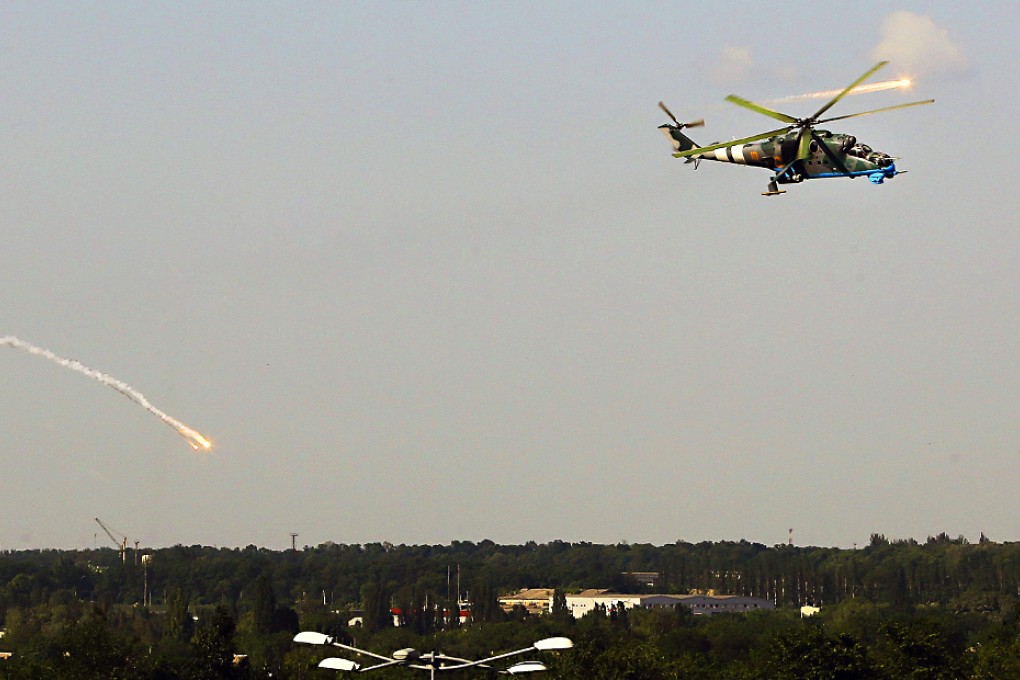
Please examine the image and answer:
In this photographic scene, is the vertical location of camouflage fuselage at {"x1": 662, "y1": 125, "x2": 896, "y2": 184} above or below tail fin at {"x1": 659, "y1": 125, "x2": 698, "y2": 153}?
below

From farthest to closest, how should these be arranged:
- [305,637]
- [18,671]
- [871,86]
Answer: [18,671] < [871,86] < [305,637]

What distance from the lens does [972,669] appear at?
635ft

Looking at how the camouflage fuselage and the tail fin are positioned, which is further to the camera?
the tail fin

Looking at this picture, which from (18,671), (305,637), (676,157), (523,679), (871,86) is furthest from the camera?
(18,671)

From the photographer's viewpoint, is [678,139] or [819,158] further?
[678,139]

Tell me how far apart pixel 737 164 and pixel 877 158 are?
37.5 feet

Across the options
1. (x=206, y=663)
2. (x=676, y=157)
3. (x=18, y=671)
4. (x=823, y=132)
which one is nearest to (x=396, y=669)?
(x=206, y=663)

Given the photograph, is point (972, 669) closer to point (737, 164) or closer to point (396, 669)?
point (396, 669)

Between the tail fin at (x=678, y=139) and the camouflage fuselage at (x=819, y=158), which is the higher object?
the tail fin at (x=678, y=139)

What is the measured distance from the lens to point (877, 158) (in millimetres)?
108062

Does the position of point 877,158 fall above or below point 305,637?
above

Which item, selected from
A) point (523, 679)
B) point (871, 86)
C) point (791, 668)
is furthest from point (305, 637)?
point (791, 668)

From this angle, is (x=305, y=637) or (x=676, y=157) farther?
(x=676, y=157)

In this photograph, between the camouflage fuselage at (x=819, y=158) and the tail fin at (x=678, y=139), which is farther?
the tail fin at (x=678, y=139)
